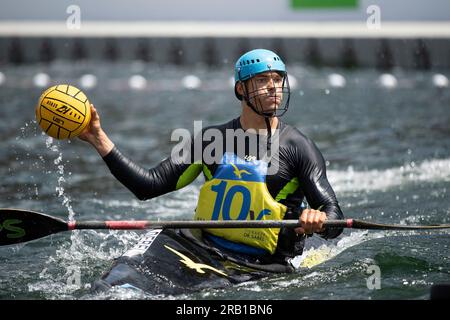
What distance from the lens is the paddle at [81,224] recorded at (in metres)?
5.86

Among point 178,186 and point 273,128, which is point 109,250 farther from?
point 273,128

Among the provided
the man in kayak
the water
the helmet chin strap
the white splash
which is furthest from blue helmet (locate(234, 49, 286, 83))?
the white splash

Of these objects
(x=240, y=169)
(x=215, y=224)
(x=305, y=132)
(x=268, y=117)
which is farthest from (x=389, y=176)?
(x=215, y=224)

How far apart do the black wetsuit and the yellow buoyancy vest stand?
0.20 feet

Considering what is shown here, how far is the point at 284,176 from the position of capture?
6109mm

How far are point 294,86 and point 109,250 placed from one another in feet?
45.2

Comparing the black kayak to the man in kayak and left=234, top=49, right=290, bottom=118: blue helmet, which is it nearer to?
the man in kayak

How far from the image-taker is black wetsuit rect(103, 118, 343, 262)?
6039 millimetres

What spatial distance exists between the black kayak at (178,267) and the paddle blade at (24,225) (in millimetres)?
562

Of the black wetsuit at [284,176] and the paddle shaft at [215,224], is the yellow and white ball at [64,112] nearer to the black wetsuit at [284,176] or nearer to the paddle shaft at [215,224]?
the black wetsuit at [284,176]

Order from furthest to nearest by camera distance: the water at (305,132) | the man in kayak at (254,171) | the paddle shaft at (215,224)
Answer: the water at (305,132) < the man in kayak at (254,171) < the paddle shaft at (215,224)

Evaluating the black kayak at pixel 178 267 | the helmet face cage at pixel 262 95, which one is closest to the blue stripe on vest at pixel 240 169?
the helmet face cage at pixel 262 95

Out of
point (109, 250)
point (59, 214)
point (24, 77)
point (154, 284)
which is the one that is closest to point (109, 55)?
point (24, 77)
